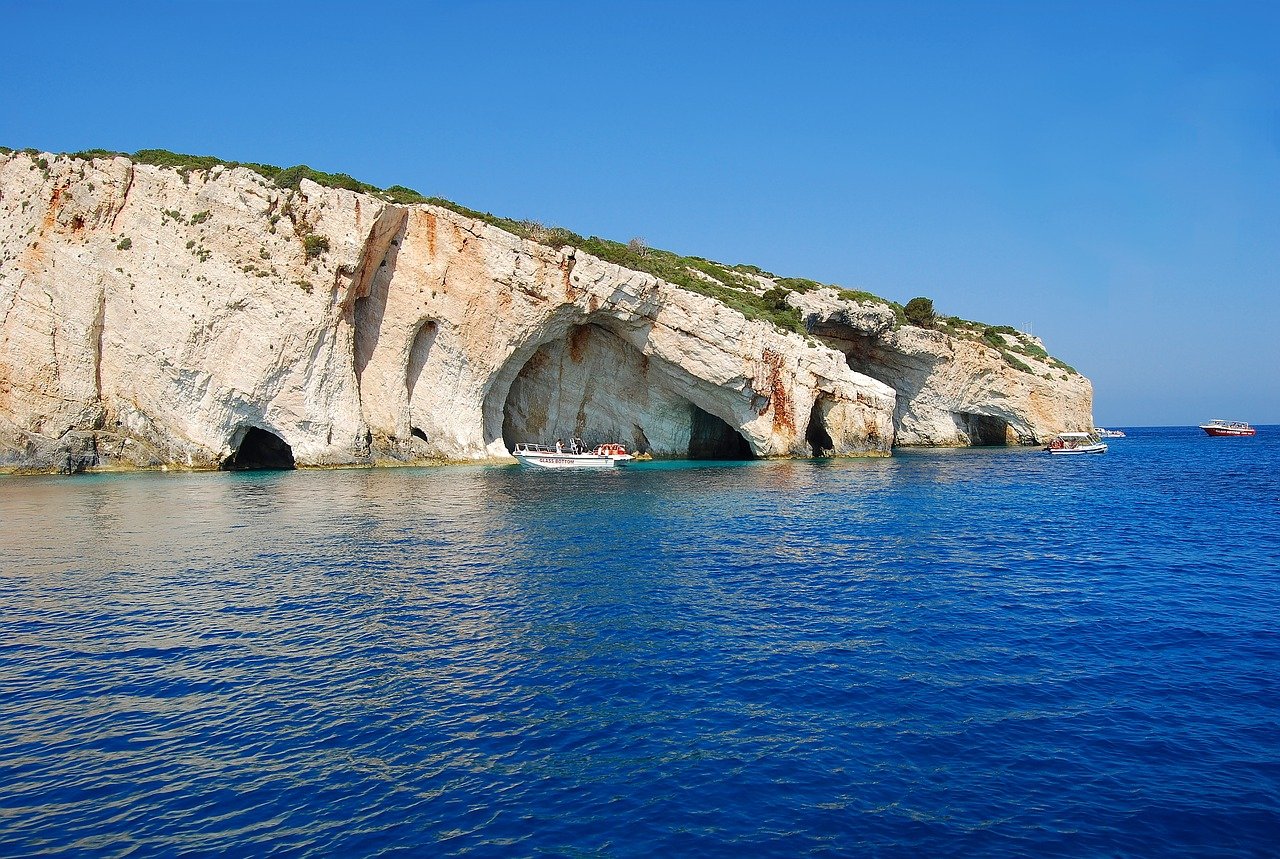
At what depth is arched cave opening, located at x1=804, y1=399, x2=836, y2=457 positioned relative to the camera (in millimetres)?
59656

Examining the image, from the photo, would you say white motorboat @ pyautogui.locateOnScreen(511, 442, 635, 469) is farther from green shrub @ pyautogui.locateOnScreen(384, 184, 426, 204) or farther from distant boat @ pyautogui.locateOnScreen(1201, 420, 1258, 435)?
distant boat @ pyautogui.locateOnScreen(1201, 420, 1258, 435)

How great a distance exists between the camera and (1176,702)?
1053 cm

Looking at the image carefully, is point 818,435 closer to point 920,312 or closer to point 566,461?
point 920,312

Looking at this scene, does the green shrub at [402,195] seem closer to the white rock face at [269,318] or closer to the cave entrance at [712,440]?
the white rock face at [269,318]

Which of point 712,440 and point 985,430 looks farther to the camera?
point 985,430

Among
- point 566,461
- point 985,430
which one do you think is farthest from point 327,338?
point 985,430

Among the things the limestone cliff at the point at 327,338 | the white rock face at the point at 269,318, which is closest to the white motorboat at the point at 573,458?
the limestone cliff at the point at 327,338

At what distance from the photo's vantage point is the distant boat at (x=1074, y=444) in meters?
64.6

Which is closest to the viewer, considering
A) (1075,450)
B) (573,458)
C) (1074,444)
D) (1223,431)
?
(573,458)

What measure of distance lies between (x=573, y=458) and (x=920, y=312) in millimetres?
36981

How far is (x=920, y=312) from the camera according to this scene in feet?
231

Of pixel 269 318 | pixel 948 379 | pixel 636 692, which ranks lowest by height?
pixel 636 692

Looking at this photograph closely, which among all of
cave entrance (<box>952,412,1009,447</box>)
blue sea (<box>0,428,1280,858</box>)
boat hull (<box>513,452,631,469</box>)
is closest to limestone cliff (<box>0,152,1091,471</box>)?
boat hull (<box>513,452,631,469</box>)

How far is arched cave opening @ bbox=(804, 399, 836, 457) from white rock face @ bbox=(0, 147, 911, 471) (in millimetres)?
9275
